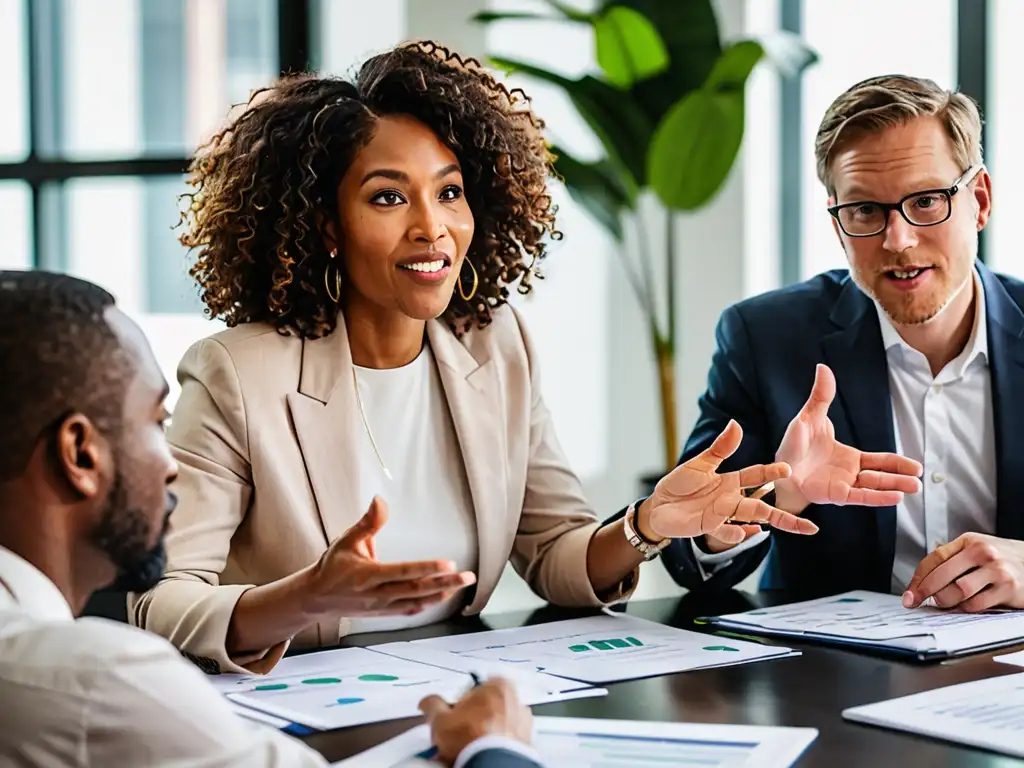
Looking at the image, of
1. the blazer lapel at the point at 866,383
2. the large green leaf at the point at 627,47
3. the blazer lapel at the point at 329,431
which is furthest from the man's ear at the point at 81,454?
the large green leaf at the point at 627,47

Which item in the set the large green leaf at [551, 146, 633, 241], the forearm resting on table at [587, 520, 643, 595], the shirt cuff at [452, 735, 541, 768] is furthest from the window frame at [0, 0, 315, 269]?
the shirt cuff at [452, 735, 541, 768]

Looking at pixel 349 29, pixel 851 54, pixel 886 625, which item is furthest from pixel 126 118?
pixel 886 625

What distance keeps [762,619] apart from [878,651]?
0.23m

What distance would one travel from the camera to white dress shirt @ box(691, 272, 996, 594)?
2.16 meters

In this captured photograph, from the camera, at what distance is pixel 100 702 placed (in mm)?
883

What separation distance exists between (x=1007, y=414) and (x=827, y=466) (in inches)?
15.8

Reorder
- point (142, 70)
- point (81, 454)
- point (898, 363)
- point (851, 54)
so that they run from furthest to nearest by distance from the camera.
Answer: point (142, 70), point (851, 54), point (898, 363), point (81, 454)

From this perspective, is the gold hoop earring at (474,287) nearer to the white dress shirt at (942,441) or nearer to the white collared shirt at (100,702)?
the white dress shirt at (942,441)

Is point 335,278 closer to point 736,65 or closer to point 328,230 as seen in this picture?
point 328,230

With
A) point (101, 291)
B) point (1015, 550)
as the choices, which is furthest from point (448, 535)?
point (101, 291)

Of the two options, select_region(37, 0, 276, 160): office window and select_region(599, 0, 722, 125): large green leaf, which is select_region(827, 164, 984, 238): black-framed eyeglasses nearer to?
select_region(599, 0, 722, 125): large green leaf

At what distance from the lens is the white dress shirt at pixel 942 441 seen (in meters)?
2.16

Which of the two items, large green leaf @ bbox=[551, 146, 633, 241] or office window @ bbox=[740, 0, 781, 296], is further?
office window @ bbox=[740, 0, 781, 296]

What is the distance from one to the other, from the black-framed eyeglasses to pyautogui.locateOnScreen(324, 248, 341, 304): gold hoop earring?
0.86 m
